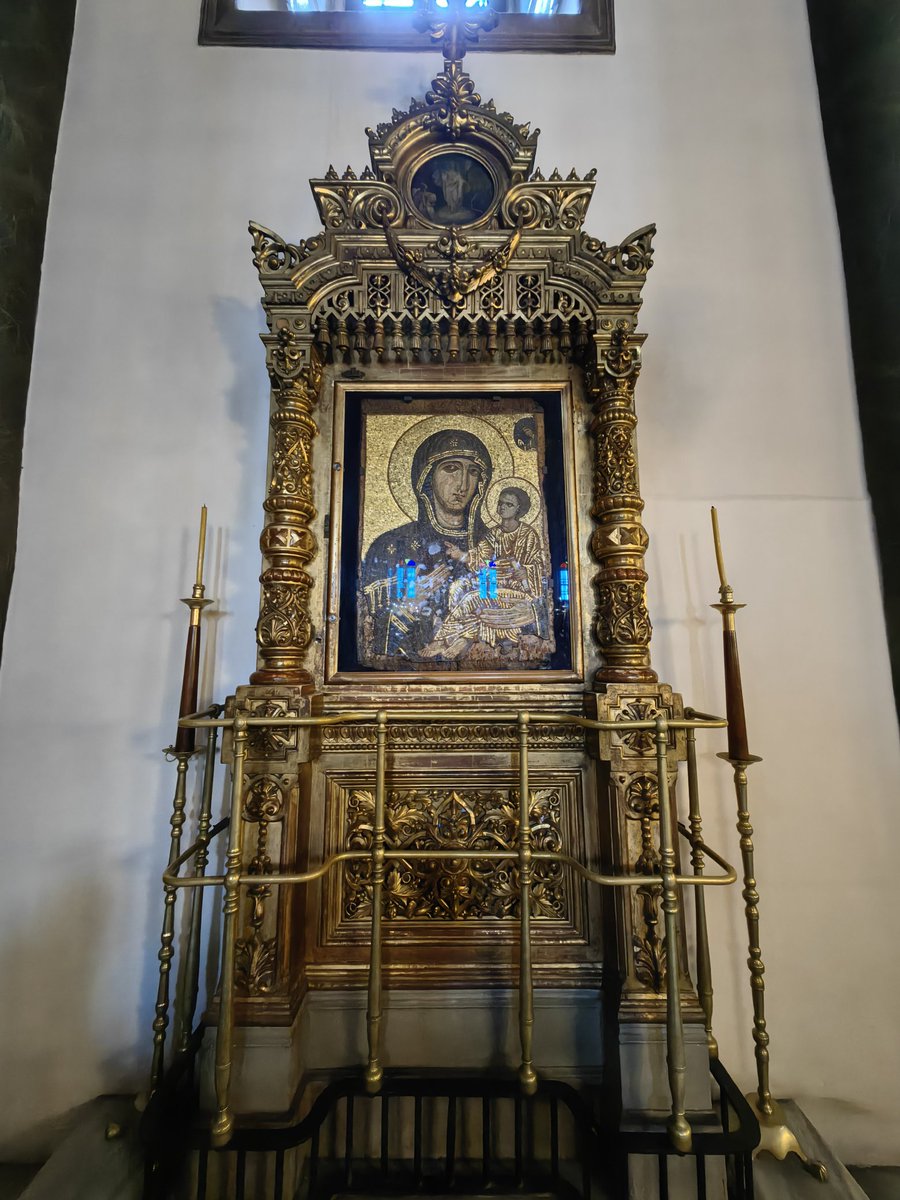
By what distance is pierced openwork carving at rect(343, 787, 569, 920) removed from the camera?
203cm

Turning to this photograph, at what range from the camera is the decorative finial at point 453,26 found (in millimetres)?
2141

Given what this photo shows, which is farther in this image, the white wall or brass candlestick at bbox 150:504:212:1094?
the white wall

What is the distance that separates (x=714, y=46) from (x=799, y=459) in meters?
2.46

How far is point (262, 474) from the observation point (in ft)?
8.46

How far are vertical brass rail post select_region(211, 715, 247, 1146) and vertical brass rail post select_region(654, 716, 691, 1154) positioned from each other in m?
1.30

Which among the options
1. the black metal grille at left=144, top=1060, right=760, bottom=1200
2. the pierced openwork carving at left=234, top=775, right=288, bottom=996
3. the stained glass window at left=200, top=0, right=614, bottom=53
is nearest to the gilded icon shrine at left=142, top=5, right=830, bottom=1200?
the pierced openwork carving at left=234, top=775, right=288, bottom=996

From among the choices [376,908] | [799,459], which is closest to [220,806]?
[376,908]

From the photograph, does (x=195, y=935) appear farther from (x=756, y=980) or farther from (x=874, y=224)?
(x=874, y=224)

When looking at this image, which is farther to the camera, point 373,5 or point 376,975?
point 373,5

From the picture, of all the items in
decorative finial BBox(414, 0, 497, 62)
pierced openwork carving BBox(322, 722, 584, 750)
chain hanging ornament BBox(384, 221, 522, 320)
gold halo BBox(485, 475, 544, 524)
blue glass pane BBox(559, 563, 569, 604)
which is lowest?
pierced openwork carving BBox(322, 722, 584, 750)

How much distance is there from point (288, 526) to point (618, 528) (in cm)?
129

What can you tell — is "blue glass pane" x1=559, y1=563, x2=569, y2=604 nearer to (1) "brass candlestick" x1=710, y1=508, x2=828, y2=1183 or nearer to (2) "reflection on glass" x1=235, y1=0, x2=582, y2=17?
(1) "brass candlestick" x1=710, y1=508, x2=828, y2=1183

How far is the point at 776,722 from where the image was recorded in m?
2.41

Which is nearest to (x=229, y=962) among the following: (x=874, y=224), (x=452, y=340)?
(x=452, y=340)
